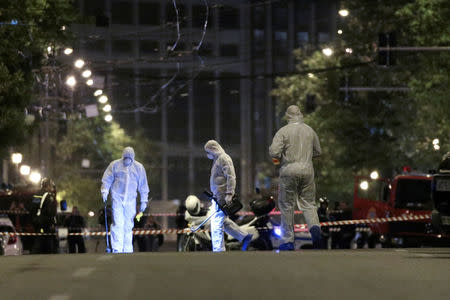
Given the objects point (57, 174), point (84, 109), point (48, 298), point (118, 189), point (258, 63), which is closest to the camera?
point (48, 298)

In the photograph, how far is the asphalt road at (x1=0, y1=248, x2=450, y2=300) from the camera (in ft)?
29.2

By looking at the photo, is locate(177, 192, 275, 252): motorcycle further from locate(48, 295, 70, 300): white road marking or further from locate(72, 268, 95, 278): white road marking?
locate(48, 295, 70, 300): white road marking

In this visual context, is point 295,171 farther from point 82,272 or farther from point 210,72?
point 210,72

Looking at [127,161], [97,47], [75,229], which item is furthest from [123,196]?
[97,47]

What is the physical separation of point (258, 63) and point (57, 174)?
39397mm

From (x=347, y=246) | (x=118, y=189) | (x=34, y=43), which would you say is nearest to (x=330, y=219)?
(x=347, y=246)

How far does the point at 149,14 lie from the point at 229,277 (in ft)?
336

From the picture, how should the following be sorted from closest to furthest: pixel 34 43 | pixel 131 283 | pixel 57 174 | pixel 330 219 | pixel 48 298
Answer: pixel 48 298, pixel 131 283, pixel 34 43, pixel 330 219, pixel 57 174

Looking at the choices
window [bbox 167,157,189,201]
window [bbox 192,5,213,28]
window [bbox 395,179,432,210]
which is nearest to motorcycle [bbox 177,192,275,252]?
window [bbox 395,179,432,210]

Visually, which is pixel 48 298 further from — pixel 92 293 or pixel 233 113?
pixel 233 113

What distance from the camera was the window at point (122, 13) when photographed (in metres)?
110

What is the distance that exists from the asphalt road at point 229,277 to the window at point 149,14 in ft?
325

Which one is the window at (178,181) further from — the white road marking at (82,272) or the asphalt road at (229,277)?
the white road marking at (82,272)

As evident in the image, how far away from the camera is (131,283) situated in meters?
9.55
